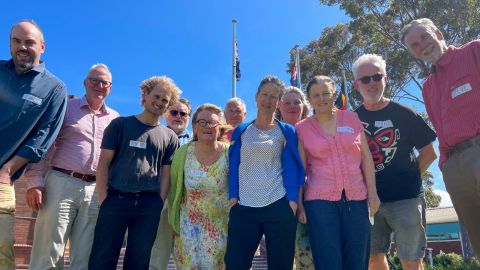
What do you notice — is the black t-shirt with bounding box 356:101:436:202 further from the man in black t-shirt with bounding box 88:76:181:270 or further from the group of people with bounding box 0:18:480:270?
the man in black t-shirt with bounding box 88:76:181:270

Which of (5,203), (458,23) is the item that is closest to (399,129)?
(5,203)

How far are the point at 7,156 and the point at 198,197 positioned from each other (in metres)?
1.65

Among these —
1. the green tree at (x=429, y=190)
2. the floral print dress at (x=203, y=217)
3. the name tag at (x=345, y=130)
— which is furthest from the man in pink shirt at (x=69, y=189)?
the green tree at (x=429, y=190)

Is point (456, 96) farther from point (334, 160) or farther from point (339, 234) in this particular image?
point (339, 234)

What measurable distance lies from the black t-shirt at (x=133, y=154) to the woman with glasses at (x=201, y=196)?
0.79ft

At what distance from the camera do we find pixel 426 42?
3.80 metres

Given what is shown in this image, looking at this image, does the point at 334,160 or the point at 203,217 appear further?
the point at 203,217

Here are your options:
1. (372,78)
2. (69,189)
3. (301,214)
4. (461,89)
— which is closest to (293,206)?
(301,214)

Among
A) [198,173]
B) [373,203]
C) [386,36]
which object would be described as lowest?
[373,203]

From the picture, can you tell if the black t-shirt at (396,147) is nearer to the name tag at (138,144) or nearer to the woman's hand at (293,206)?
the woman's hand at (293,206)

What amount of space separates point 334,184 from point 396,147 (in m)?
1.00

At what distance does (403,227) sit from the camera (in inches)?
155

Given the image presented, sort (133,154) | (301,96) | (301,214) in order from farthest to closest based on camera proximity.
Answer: (301,96)
(133,154)
(301,214)

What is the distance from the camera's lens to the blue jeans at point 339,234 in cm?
332
